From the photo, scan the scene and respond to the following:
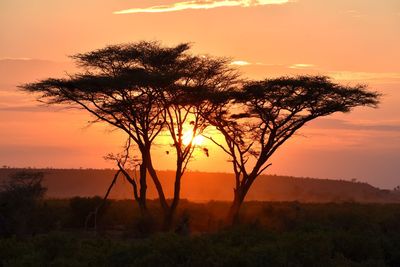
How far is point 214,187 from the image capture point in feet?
456

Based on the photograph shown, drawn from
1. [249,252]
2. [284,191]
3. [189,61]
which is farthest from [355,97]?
[284,191]

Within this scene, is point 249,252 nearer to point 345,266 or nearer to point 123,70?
point 345,266

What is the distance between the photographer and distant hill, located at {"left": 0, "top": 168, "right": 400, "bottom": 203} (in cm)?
12031

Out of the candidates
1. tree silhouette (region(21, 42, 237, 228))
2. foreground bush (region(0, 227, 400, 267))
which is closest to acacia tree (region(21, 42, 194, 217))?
tree silhouette (region(21, 42, 237, 228))

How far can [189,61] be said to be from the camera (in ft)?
148

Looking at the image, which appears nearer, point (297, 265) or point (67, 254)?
point (297, 265)

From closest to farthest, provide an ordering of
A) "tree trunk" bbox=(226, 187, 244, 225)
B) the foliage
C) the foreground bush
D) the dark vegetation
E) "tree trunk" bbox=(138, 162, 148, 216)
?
1. the foreground bush
2. the dark vegetation
3. the foliage
4. "tree trunk" bbox=(138, 162, 148, 216)
5. "tree trunk" bbox=(226, 187, 244, 225)

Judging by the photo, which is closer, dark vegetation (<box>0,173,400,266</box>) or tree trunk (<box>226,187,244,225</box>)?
dark vegetation (<box>0,173,400,266</box>)

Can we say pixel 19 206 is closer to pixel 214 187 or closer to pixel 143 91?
pixel 143 91

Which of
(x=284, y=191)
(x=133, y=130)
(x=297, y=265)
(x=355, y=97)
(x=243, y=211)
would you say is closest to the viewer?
(x=297, y=265)

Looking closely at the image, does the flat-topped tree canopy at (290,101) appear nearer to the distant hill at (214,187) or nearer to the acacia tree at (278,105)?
the acacia tree at (278,105)

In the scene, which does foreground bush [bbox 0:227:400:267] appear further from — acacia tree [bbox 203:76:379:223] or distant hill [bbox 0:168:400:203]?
distant hill [bbox 0:168:400:203]

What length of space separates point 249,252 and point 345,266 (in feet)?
8.26

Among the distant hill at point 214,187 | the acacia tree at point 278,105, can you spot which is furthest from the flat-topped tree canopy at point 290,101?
the distant hill at point 214,187
